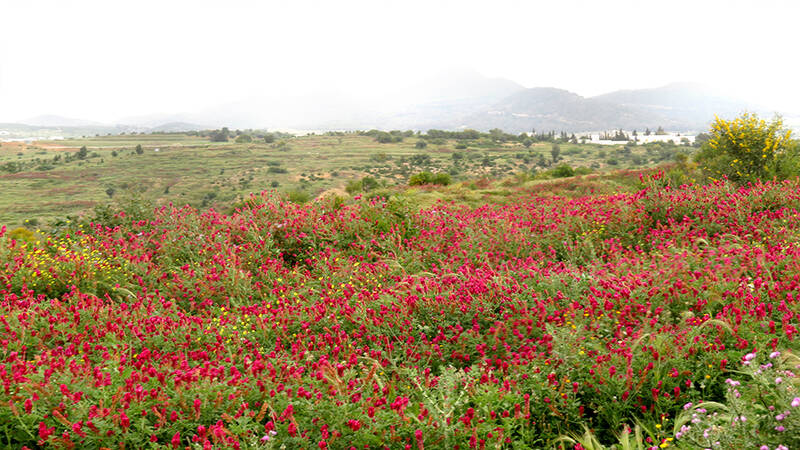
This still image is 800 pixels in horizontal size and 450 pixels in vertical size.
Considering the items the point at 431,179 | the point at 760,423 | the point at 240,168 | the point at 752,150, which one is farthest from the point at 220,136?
the point at 760,423

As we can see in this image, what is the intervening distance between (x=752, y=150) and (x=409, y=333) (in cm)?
1235

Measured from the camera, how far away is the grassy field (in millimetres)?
58625

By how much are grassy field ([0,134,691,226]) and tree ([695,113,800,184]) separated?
36.2 meters

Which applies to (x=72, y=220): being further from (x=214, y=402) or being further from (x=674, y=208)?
(x=674, y=208)

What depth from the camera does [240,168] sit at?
80.9 m

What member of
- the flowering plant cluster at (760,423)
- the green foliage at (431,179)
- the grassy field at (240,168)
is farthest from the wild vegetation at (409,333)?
the grassy field at (240,168)

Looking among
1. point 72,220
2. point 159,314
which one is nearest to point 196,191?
point 72,220

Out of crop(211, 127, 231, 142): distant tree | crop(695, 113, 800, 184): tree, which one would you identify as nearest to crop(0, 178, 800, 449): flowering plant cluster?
crop(695, 113, 800, 184): tree

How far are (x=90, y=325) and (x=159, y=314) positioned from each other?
0.54 m

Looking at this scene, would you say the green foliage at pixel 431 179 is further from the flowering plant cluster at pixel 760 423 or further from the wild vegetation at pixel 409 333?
the flowering plant cluster at pixel 760 423

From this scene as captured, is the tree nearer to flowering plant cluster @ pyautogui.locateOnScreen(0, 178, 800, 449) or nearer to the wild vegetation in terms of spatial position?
the wild vegetation

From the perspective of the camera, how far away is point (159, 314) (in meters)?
4.24

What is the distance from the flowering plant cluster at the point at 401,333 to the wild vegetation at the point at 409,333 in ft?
0.07

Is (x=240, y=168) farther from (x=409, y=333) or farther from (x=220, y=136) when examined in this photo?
(x=409, y=333)
